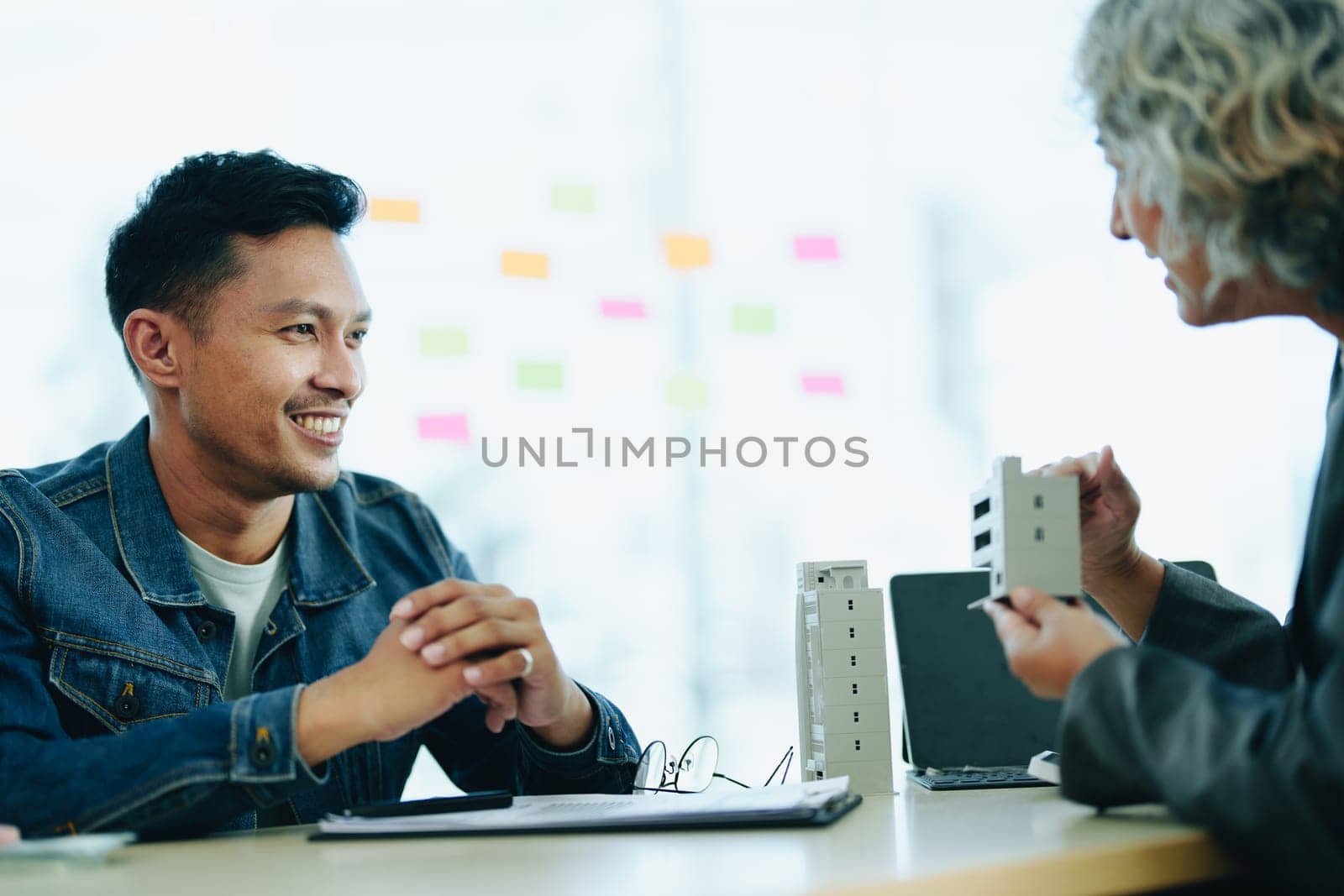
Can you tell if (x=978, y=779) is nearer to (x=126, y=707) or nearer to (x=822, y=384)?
(x=126, y=707)

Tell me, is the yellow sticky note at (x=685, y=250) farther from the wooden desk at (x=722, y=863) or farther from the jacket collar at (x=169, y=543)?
the wooden desk at (x=722, y=863)

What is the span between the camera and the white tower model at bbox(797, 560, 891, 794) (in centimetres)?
119

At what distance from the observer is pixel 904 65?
277cm

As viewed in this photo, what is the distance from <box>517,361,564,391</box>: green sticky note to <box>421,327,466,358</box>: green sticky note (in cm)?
13

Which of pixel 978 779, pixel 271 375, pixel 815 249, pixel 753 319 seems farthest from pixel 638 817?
pixel 815 249

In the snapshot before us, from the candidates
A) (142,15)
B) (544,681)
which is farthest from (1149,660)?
(142,15)

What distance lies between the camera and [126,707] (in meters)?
1.19

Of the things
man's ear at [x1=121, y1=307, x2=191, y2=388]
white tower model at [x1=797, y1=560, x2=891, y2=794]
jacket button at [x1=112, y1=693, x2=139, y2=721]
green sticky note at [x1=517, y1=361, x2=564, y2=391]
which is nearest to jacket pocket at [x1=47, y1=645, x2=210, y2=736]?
jacket button at [x1=112, y1=693, x2=139, y2=721]

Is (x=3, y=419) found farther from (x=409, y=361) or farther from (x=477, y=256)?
(x=477, y=256)

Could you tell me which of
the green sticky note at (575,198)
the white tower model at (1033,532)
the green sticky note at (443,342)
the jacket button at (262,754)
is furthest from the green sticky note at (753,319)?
the jacket button at (262,754)

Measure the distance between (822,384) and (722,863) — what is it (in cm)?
198

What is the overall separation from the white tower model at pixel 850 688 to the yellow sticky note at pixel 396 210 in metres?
1.45

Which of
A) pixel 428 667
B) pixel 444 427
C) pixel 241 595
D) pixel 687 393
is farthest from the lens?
pixel 687 393

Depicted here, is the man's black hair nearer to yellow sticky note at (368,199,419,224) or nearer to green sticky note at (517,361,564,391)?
yellow sticky note at (368,199,419,224)
